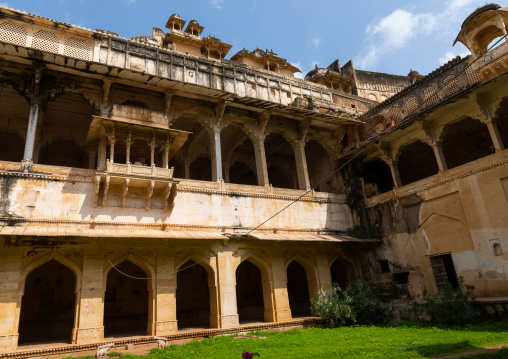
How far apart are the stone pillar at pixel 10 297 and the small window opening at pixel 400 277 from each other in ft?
43.5

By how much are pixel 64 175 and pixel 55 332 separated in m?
6.80

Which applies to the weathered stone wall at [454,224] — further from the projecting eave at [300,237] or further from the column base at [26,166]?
the column base at [26,166]

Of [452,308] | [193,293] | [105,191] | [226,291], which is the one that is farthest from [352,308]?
[105,191]

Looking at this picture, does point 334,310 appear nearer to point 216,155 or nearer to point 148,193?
point 216,155

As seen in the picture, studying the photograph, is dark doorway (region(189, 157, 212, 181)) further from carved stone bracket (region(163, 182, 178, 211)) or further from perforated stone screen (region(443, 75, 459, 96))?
perforated stone screen (region(443, 75, 459, 96))

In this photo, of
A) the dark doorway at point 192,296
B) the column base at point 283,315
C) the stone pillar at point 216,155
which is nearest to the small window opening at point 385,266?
the column base at point 283,315

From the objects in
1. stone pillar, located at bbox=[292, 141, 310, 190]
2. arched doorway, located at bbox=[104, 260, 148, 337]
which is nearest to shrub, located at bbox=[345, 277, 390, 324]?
stone pillar, located at bbox=[292, 141, 310, 190]

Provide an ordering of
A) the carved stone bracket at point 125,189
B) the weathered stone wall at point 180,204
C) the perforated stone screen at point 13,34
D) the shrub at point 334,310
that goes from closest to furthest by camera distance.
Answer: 1. the weathered stone wall at point 180,204
2. the carved stone bracket at point 125,189
3. the perforated stone screen at point 13,34
4. the shrub at point 334,310

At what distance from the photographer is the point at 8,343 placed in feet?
32.5

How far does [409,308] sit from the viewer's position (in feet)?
44.2

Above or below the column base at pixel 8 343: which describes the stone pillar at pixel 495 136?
above

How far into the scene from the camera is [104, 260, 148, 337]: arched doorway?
15.5 metres

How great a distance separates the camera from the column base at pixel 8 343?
979 centimetres

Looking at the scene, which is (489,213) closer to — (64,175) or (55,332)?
(64,175)
